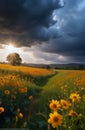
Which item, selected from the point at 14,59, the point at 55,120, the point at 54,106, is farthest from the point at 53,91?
the point at 14,59

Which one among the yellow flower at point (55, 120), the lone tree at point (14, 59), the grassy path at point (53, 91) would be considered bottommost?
the grassy path at point (53, 91)

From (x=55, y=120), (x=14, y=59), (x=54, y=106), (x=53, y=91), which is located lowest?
(x=53, y=91)

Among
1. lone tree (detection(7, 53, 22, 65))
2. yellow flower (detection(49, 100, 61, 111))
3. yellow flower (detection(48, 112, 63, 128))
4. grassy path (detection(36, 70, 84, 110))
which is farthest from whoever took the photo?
lone tree (detection(7, 53, 22, 65))

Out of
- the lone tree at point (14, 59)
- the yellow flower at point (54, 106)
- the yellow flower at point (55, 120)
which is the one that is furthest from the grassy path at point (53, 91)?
the lone tree at point (14, 59)

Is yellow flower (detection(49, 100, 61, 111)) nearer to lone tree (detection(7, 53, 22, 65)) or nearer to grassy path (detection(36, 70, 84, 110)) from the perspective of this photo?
grassy path (detection(36, 70, 84, 110))

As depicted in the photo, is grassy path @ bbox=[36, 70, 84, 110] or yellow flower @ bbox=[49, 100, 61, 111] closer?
yellow flower @ bbox=[49, 100, 61, 111]

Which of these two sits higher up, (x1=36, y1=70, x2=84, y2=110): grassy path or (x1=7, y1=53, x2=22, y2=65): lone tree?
(x1=7, y1=53, x2=22, y2=65): lone tree

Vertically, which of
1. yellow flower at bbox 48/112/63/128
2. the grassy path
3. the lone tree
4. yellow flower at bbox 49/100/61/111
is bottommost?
the grassy path

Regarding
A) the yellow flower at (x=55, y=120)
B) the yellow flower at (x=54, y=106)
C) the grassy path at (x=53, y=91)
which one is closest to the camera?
the yellow flower at (x=55, y=120)

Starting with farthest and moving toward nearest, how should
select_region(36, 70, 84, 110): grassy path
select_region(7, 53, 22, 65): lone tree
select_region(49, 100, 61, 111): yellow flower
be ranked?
select_region(7, 53, 22, 65): lone tree < select_region(36, 70, 84, 110): grassy path < select_region(49, 100, 61, 111): yellow flower

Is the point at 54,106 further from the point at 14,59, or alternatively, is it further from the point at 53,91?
the point at 14,59

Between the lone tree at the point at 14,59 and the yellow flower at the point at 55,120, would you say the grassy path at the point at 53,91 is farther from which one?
the lone tree at the point at 14,59

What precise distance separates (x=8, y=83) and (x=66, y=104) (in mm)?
5848

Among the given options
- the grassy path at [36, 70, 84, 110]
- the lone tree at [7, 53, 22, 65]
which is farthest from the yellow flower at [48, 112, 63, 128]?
the lone tree at [7, 53, 22, 65]
